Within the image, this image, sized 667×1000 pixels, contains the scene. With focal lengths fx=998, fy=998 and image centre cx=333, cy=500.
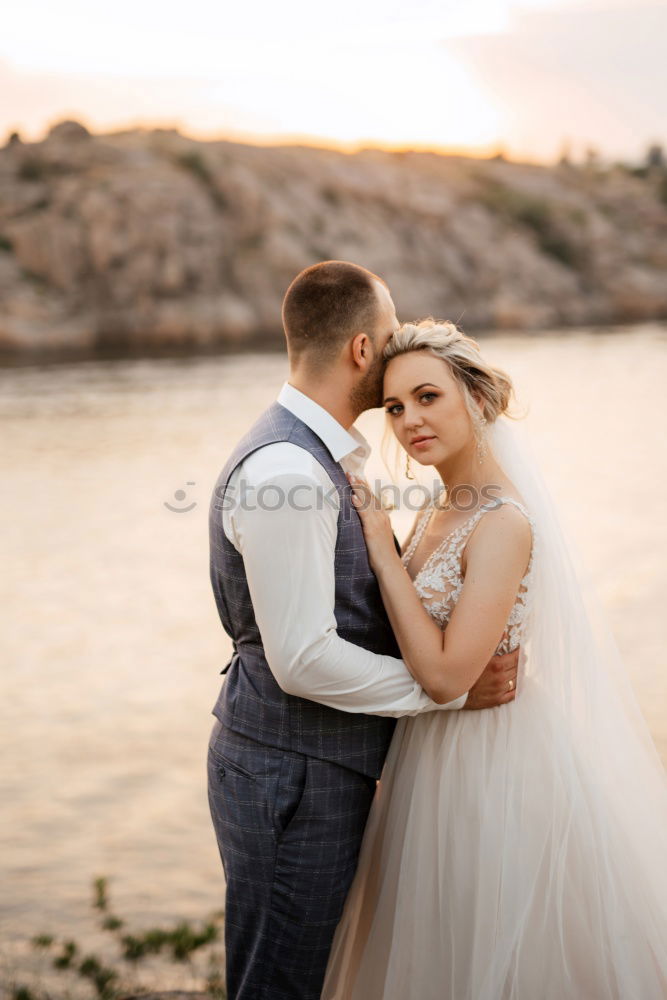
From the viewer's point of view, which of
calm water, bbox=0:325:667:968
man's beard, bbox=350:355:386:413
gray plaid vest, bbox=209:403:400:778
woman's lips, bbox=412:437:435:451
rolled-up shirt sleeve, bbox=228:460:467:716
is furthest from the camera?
calm water, bbox=0:325:667:968

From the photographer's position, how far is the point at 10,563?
10.2m

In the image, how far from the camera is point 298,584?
209cm

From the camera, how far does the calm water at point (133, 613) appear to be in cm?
484

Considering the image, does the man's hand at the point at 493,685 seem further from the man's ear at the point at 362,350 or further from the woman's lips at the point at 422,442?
the man's ear at the point at 362,350

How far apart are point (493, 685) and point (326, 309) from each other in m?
1.02

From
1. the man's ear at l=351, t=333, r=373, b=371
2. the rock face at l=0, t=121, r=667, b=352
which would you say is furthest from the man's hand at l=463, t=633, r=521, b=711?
the rock face at l=0, t=121, r=667, b=352

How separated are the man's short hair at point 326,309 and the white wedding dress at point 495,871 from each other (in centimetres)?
58

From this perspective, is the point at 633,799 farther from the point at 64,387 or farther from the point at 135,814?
the point at 64,387

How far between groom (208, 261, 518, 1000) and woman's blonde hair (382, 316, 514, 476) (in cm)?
13

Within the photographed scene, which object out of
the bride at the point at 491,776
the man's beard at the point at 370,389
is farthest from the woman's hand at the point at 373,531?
the man's beard at the point at 370,389

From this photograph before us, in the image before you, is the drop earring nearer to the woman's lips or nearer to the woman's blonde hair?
the woman's blonde hair

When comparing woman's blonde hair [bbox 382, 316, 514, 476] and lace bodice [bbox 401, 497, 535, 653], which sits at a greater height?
woman's blonde hair [bbox 382, 316, 514, 476]

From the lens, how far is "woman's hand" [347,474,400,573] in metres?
2.32

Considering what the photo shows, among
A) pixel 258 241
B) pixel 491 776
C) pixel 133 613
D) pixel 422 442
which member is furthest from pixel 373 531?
pixel 258 241
